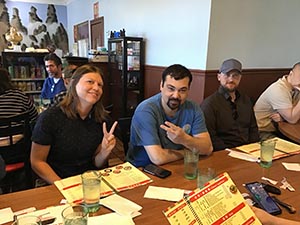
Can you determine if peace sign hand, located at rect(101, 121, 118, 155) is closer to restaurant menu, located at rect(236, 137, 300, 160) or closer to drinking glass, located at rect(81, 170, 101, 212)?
drinking glass, located at rect(81, 170, 101, 212)

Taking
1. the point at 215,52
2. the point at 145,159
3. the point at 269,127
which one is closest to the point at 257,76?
the point at 215,52

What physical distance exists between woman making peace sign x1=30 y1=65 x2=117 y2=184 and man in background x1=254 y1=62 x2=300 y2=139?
1.65 metres

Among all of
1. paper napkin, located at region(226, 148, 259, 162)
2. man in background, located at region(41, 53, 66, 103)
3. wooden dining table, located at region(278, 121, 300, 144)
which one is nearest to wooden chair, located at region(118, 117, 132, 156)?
paper napkin, located at region(226, 148, 259, 162)

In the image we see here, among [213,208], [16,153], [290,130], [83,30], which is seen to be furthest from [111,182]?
[83,30]

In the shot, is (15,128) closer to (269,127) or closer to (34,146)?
(34,146)

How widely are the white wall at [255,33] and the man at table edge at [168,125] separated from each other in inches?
54.7

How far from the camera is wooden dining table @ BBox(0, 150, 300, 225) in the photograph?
1.10 m

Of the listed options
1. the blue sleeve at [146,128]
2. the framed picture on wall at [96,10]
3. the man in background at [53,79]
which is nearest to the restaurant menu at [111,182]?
the blue sleeve at [146,128]

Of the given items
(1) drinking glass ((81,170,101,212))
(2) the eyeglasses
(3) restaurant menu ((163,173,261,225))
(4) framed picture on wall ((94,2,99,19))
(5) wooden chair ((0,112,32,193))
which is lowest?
(5) wooden chair ((0,112,32,193))

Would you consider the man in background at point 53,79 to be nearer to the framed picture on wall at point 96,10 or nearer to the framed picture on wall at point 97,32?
the framed picture on wall at point 97,32

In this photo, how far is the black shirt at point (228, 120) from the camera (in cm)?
231

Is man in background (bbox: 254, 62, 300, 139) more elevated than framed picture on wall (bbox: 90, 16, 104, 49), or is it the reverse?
framed picture on wall (bbox: 90, 16, 104, 49)

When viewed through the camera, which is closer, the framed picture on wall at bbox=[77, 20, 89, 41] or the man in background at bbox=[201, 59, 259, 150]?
the man in background at bbox=[201, 59, 259, 150]

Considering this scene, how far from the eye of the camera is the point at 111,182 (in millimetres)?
1310
